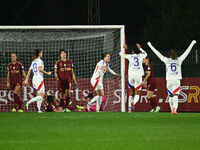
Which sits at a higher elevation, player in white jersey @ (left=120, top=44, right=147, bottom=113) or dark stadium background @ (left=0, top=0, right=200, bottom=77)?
dark stadium background @ (left=0, top=0, right=200, bottom=77)

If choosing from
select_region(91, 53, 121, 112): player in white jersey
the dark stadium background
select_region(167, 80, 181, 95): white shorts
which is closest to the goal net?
select_region(91, 53, 121, 112): player in white jersey

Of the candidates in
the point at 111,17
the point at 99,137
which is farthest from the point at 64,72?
the point at 111,17

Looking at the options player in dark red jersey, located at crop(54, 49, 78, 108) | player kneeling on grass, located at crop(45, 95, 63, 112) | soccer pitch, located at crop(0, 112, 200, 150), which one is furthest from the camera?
player kneeling on grass, located at crop(45, 95, 63, 112)

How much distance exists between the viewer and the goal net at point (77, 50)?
55.1ft

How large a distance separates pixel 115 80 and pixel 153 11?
22941 mm

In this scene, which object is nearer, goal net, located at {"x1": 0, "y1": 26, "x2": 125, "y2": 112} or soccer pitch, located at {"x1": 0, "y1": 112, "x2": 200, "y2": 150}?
soccer pitch, located at {"x1": 0, "y1": 112, "x2": 200, "y2": 150}

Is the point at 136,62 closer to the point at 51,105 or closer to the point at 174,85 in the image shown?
the point at 174,85

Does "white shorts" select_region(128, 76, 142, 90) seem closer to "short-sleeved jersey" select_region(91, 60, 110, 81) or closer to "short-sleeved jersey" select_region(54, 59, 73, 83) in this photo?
"short-sleeved jersey" select_region(91, 60, 110, 81)

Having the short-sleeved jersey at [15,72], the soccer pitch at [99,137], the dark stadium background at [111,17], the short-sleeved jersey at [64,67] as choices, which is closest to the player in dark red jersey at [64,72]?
the short-sleeved jersey at [64,67]

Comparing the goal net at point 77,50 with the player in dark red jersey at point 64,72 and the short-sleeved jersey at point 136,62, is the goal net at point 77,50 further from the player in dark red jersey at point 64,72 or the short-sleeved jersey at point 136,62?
the player in dark red jersey at point 64,72

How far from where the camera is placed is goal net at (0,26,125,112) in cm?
1680

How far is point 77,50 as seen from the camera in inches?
670

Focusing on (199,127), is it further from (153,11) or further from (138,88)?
(153,11)

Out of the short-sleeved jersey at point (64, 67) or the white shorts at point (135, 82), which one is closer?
the short-sleeved jersey at point (64, 67)
